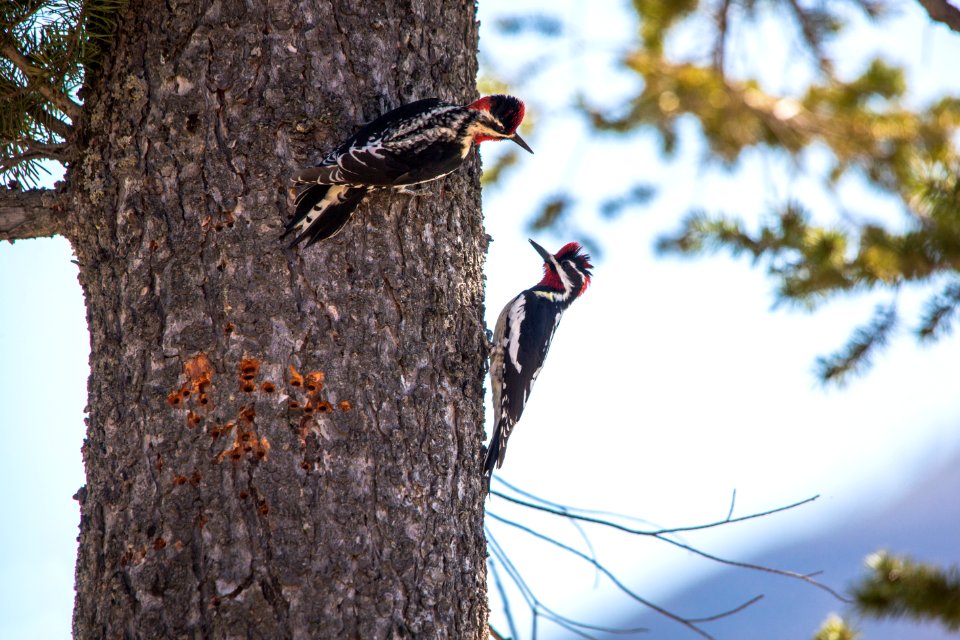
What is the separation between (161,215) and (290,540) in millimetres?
945

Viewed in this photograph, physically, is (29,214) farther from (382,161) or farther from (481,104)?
(481,104)

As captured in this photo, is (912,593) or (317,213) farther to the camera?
(912,593)

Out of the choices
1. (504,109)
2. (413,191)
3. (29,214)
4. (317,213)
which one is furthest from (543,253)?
(29,214)

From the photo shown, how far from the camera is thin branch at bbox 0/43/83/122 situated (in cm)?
267

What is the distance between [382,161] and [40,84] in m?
1.04

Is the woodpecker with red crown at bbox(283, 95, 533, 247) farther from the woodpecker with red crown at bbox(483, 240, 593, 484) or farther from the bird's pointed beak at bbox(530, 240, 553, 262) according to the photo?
the bird's pointed beak at bbox(530, 240, 553, 262)

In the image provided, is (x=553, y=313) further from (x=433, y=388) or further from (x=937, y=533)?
(x=937, y=533)

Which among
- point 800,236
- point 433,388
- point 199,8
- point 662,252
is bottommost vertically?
point 433,388

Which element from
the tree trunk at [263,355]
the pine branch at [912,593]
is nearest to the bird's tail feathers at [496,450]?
the tree trunk at [263,355]

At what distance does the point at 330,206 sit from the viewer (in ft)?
8.16

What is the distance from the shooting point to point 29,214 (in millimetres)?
2713

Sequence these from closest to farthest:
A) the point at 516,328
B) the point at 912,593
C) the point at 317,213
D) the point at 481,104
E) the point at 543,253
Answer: the point at 317,213 < the point at 912,593 < the point at 481,104 < the point at 516,328 < the point at 543,253

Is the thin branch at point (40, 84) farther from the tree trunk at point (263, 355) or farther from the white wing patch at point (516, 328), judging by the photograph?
the white wing patch at point (516, 328)

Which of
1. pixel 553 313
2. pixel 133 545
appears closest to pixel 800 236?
pixel 553 313
